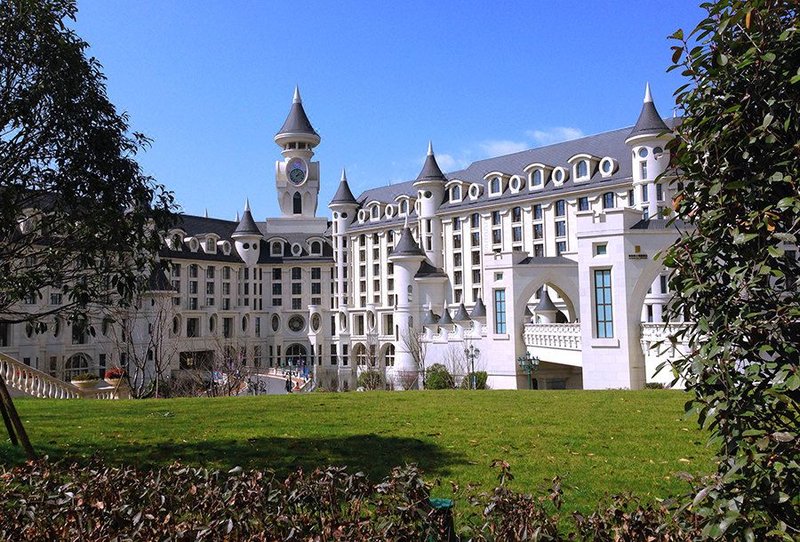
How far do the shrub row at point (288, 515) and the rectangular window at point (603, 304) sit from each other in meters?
21.1

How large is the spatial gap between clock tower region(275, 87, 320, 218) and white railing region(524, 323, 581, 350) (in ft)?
179

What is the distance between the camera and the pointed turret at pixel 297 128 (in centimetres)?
8075

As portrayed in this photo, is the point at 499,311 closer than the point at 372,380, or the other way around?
the point at 499,311

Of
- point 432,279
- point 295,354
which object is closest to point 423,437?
point 432,279

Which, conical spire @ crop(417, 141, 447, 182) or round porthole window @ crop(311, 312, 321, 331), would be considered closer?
conical spire @ crop(417, 141, 447, 182)

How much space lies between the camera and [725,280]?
12.3 ft

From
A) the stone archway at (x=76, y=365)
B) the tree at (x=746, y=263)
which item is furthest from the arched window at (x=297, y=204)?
the tree at (x=746, y=263)

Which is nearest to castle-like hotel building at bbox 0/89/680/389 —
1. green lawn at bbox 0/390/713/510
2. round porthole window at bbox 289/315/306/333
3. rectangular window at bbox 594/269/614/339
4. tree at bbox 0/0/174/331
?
rectangular window at bbox 594/269/614/339

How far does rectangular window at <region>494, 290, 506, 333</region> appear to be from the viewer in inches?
1266

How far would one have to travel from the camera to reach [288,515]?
4480mm

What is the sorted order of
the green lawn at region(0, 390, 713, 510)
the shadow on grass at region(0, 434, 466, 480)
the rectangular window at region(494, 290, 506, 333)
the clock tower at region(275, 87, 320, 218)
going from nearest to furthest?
the green lawn at region(0, 390, 713, 510) → the shadow on grass at region(0, 434, 466, 480) → the rectangular window at region(494, 290, 506, 333) → the clock tower at region(275, 87, 320, 218)

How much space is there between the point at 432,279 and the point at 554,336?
2890 centimetres

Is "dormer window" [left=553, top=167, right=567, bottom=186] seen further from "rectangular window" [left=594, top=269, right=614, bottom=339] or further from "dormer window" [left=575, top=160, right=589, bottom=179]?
"rectangular window" [left=594, top=269, right=614, bottom=339]

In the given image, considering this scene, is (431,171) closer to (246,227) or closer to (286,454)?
(246,227)
